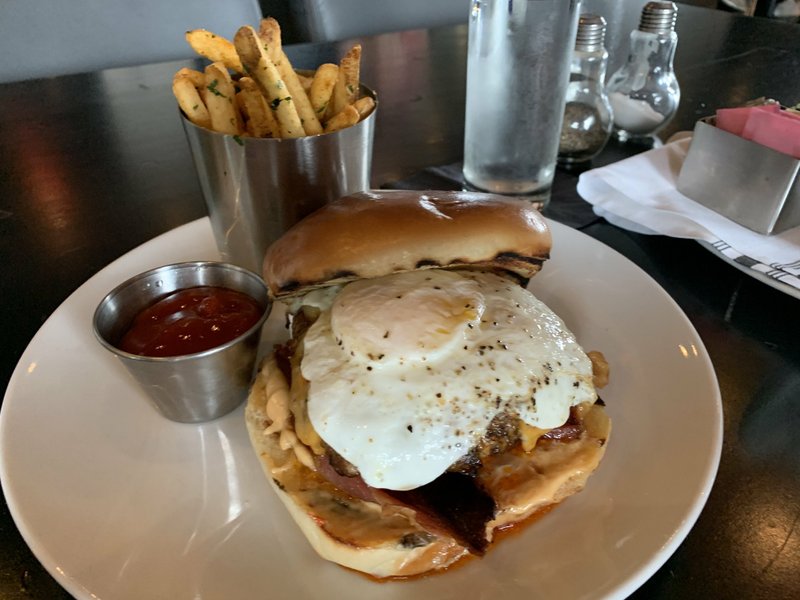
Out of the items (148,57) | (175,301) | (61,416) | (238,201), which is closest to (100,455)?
(61,416)

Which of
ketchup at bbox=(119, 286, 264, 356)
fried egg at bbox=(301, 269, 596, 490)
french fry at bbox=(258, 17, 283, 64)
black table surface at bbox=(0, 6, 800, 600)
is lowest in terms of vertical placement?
black table surface at bbox=(0, 6, 800, 600)

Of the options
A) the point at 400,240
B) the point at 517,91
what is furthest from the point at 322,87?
the point at 517,91

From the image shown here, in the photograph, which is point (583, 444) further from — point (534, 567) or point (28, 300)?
point (28, 300)

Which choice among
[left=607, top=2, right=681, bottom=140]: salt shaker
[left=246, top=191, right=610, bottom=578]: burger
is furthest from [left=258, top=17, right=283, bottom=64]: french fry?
[left=607, top=2, right=681, bottom=140]: salt shaker

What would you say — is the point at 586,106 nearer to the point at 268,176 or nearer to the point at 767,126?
the point at 767,126

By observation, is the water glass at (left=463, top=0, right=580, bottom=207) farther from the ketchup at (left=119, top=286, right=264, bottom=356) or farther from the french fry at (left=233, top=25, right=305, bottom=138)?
the ketchup at (left=119, top=286, right=264, bottom=356)

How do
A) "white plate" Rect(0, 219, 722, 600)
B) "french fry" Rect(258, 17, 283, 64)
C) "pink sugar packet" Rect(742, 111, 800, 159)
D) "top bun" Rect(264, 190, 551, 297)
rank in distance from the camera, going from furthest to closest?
"pink sugar packet" Rect(742, 111, 800, 159) → "french fry" Rect(258, 17, 283, 64) → "top bun" Rect(264, 190, 551, 297) → "white plate" Rect(0, 219, 722, 600)
